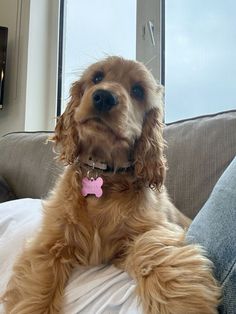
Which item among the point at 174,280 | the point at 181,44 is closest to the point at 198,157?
the point at 174,280

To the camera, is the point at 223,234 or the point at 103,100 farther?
the point at 103,100

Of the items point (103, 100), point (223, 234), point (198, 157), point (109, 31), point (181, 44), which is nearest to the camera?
point (223, 234)

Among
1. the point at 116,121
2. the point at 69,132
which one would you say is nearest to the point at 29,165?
the point at 69,132

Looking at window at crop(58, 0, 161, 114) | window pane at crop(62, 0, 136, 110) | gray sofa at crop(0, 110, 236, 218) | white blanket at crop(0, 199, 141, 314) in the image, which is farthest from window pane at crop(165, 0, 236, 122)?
white blanket at crop(0, 199, 141, 314)

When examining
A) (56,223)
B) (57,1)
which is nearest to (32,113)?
(57,1)

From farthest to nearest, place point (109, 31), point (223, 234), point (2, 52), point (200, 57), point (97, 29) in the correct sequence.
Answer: point (2, 52)
point (97, 29)
point (109, 31)
point (200, 57)
point (223, 234)

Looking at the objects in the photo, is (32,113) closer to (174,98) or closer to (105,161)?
(174,98)

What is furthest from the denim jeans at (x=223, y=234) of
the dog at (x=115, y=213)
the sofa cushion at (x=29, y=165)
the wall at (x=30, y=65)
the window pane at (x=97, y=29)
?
the wall at (x=30, y=65)

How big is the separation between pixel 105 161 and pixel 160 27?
1.55 meters

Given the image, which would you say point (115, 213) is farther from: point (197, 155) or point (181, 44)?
point (181, 44)

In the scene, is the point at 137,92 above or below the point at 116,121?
above

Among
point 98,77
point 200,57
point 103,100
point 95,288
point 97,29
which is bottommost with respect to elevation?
point 95,288

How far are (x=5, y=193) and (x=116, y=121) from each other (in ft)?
3.79

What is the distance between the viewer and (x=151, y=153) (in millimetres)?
1225
